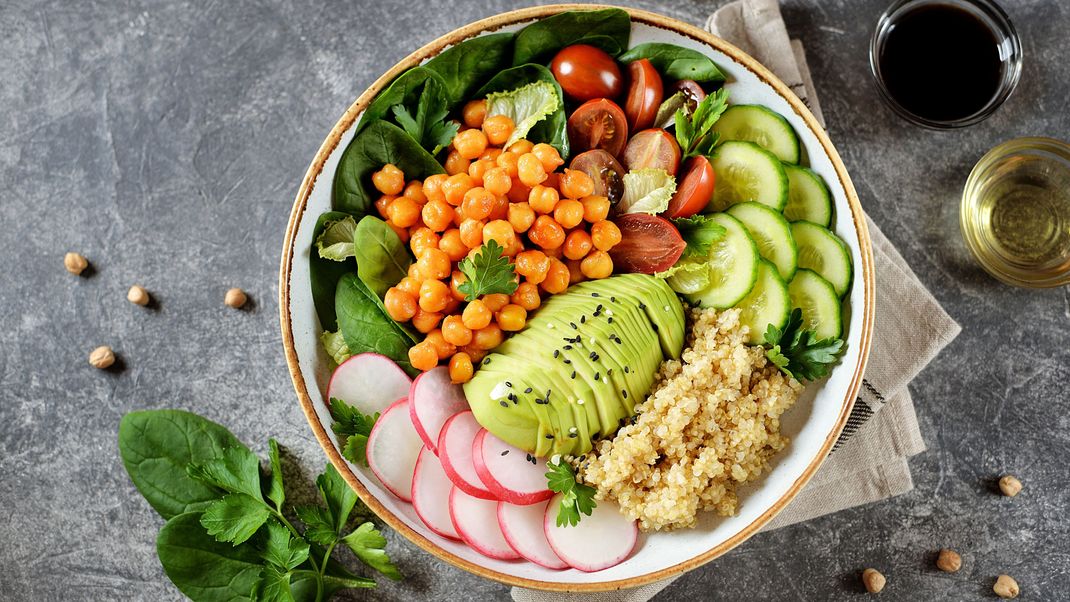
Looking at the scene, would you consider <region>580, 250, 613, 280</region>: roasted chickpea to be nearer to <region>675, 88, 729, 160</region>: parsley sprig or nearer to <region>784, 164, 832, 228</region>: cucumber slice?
<region>675, 88, 729, 160</region>: parsley sprig

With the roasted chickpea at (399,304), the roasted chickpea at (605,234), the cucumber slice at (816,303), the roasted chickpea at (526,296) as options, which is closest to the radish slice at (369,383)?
the roasted chickpea at (399,304)

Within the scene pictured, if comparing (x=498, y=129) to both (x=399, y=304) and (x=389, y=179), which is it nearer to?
(x=389, y=179)

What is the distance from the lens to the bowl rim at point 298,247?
2.02 meters

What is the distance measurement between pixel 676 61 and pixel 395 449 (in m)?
1.32

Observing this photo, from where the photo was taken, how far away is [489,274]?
199cm

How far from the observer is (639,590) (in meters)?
2.36

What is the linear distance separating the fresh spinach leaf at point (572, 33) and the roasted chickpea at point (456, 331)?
0.76 metres

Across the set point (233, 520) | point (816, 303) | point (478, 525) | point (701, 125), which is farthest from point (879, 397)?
point (233, 520)

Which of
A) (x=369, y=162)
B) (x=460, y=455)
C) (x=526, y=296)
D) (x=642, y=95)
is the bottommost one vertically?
(x=460, y=455)

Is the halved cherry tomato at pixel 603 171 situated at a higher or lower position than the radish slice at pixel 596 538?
higher

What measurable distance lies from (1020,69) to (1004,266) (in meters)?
0.63

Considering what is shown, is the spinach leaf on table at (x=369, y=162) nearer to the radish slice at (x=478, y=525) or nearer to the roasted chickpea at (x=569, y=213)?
the roasted chickpea at (x=569, y=213)

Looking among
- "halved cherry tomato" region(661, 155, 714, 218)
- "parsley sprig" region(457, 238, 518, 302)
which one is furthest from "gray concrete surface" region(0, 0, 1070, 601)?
"parsley sprig" region(457, 238, 518, 302)

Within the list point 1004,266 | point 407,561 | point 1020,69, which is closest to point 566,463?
point 407,561
